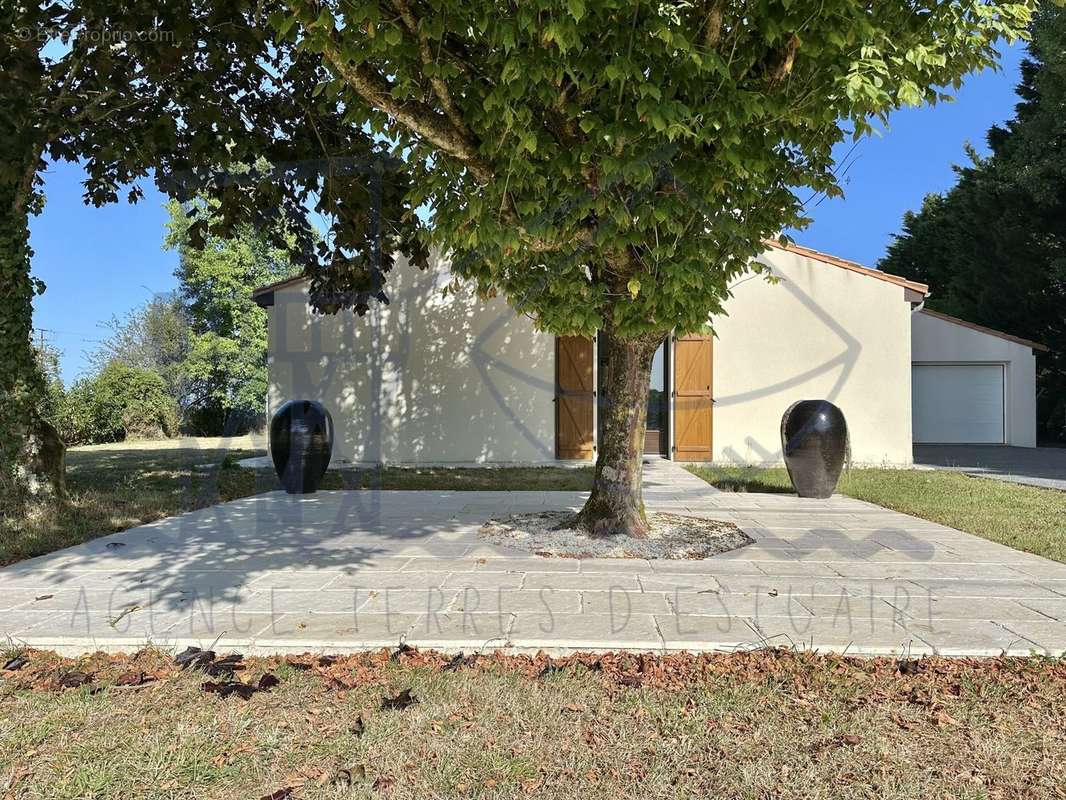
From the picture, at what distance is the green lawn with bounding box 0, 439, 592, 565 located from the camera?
5.95 m

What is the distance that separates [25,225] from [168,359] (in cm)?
2243

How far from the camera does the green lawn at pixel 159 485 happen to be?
19.5 feet

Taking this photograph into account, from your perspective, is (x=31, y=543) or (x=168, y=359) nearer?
(x=31, y=543)

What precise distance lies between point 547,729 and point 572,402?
9949mm

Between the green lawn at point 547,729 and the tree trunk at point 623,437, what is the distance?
106 inches

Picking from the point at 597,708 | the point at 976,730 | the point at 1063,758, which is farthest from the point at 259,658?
the point at 1063,758

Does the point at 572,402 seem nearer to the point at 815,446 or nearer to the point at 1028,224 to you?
the point at 815,446

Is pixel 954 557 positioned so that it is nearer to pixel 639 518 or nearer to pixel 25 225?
pixel 639 518

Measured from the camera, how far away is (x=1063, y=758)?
2252 millimetres

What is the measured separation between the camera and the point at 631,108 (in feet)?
12.4

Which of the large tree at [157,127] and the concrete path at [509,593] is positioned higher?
the large tree at [157,127]

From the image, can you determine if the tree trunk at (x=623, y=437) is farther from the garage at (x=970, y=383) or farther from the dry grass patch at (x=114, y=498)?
the garage at (x=970, y=383)

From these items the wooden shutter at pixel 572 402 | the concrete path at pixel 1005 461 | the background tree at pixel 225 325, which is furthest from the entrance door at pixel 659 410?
the background tree at pixel 225 325

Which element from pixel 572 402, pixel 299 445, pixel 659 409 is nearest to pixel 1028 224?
pixel 659 409
